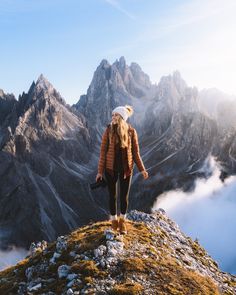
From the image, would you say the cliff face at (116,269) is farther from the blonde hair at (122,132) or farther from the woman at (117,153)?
the blonde hair at (122,132)

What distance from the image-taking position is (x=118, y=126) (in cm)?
1684

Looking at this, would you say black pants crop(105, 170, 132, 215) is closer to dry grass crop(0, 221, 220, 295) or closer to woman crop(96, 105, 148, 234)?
woman crop(96, 105, 148, 234)

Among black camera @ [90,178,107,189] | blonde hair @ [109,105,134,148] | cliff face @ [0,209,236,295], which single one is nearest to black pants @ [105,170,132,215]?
black camera @ [90,178,107,189]

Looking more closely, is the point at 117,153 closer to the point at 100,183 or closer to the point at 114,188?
the point at 100,183

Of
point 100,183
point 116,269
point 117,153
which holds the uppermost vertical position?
point 117,153

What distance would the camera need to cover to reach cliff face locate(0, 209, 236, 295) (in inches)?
533

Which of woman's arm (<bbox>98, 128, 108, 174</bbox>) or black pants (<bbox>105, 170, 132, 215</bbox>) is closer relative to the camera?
woman's arm (<bbox>98, 128, 108, 174</bbox>)

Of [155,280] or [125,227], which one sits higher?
[125,227]

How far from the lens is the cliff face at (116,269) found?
1354 cm

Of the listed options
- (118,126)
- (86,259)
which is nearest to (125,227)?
(86,259)

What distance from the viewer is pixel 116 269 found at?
14328 millimetres

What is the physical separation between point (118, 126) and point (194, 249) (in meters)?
7.25

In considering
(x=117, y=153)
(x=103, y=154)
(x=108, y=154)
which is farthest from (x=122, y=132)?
(x=103, y=154)

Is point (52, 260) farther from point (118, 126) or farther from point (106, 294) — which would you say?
point (118, 126)
